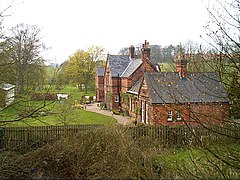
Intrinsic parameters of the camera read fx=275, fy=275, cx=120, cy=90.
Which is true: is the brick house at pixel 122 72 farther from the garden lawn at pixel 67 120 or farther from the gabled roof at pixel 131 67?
the garden lawn at pixel 67 120

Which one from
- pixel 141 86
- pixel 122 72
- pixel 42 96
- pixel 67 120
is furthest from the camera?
pixel 122 72

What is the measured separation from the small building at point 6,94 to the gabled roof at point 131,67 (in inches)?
1015

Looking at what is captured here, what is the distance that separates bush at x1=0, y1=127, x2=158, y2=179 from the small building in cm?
291

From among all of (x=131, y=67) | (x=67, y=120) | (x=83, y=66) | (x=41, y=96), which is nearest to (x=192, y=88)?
(x=67, y=120)

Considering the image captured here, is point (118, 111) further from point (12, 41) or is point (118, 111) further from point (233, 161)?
point (233, 161)

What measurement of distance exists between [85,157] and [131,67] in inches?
995

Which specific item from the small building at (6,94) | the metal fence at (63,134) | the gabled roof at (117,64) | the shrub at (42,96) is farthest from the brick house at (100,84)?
the shrub at (42,96)

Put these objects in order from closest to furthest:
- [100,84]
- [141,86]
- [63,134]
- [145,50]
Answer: [63,134], [141,86], [145,50], [100,84]

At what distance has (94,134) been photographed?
13.6 meters

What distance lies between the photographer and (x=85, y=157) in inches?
491

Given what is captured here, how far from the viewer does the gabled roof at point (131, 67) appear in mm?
34775

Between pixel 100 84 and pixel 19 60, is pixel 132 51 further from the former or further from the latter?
pixel 19 60

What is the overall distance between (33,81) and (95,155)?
579 centimetres

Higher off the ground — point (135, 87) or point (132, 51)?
point (132, 51)
